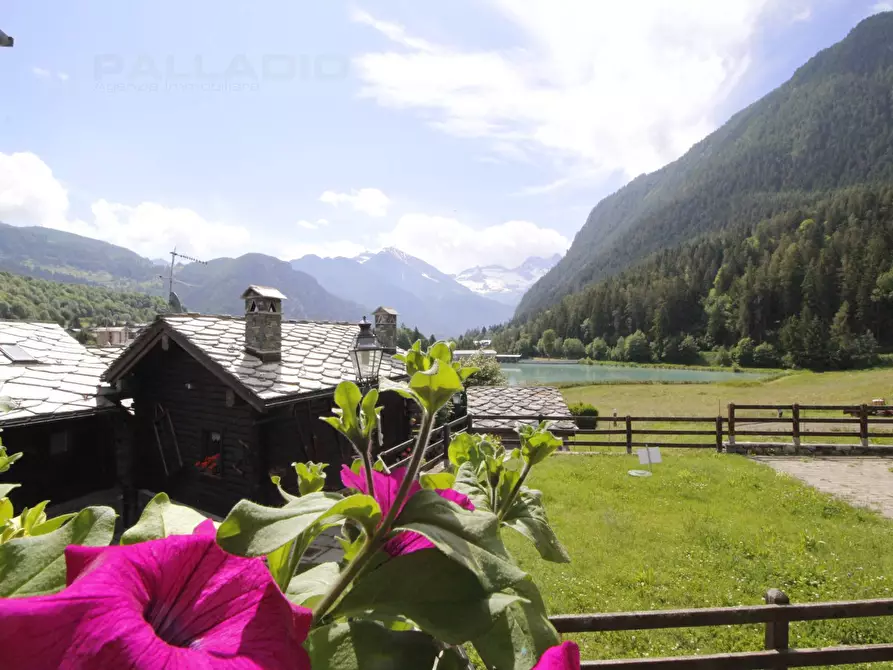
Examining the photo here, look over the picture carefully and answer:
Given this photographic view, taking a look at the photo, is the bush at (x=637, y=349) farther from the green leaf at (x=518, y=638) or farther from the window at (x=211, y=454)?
the green leaf at (x=518, y=638)

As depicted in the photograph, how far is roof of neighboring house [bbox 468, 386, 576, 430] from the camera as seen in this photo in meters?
15.9

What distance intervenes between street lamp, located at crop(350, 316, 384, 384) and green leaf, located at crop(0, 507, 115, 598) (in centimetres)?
544

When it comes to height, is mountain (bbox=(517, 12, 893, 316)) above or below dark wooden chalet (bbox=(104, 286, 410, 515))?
above

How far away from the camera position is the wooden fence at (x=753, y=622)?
342 cm

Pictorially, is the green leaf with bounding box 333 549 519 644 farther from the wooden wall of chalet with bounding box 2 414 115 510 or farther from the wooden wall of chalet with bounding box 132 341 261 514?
the wooden wall of chalet with bounding box 2 414 115 510

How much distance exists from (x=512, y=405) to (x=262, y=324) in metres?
12.6

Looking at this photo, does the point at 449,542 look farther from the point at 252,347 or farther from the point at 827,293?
the point at 827,293

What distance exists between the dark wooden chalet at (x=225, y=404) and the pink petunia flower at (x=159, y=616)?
7.50m

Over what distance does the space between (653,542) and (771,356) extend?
261 ft

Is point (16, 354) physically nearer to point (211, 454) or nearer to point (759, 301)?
point (211, 454)

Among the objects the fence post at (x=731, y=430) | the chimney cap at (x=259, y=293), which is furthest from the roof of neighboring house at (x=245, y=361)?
the fence post at (x=731, y=430)

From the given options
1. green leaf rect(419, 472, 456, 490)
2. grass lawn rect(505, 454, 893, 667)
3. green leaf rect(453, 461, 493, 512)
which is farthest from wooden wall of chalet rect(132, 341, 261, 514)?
green leaf rect(419, 472, 456, 490)

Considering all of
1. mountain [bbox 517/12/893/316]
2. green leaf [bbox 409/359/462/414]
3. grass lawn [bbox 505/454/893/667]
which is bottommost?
grass lawn [bbox 505/454/893/667]

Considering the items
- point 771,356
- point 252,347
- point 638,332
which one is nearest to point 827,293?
point 771,356
